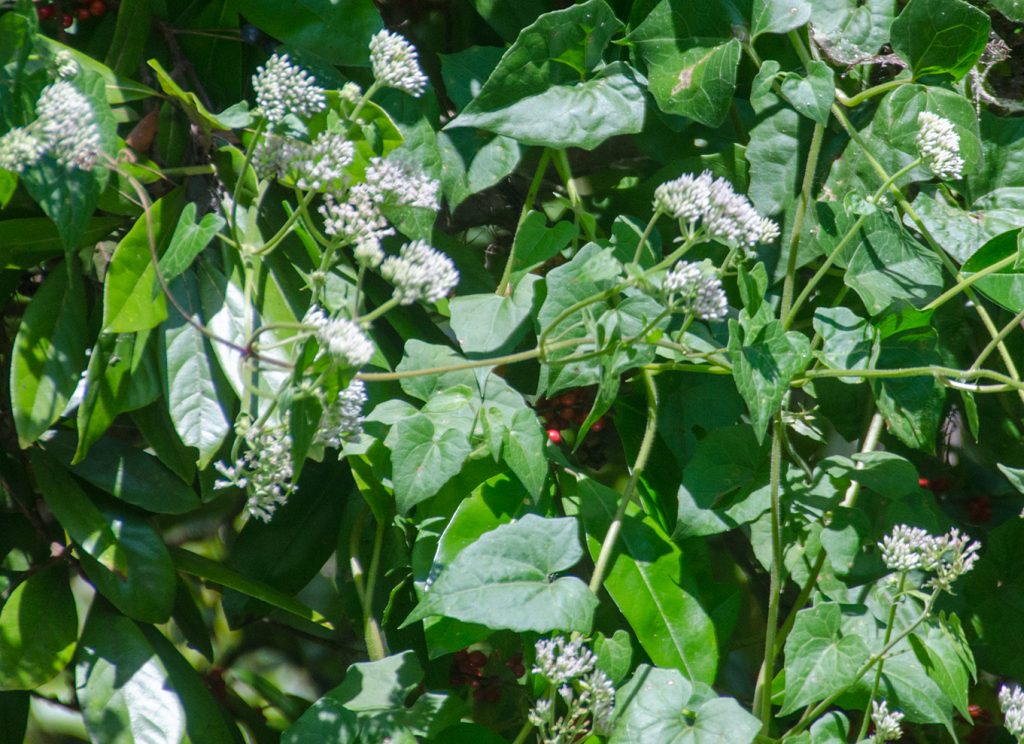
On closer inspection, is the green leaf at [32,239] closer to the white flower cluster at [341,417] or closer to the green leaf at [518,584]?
the white flower cluster at [341,417]

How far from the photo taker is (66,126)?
2.28ft

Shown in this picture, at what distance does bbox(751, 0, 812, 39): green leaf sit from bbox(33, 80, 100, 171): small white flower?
23.8 inches

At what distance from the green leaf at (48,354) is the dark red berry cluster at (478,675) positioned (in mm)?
591

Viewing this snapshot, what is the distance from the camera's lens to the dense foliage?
78 centimetres

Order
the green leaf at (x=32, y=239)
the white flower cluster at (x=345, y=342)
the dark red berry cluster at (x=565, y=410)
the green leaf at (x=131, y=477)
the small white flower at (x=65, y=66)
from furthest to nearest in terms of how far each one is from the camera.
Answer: the dark red berry cluster at (x=565, y=410) < the green leaf at (x=131, y=477) < the green leaf at (x=32, y=239) < the small white flower at (x=65, y=66) < the white flower cluster at (x=345, y=342)

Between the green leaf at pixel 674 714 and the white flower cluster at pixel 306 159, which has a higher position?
the white flower cluster at pixel 306 159

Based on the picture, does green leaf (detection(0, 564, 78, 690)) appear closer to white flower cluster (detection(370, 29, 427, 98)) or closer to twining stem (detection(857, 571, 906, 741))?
white flower cluster (detection(370, 29, 427, 98))

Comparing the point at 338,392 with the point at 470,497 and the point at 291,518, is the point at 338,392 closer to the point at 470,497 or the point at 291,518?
the point at 470,497

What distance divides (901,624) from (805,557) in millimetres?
105

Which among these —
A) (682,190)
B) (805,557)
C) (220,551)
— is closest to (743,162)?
(682,190)

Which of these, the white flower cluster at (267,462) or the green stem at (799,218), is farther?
the green stem at (799,218)

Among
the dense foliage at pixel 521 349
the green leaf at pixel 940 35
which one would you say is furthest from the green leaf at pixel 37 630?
the green leaf at pixel 940 35

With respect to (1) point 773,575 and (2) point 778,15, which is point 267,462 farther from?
(2) point 778,15

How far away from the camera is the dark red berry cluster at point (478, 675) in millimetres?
1212
